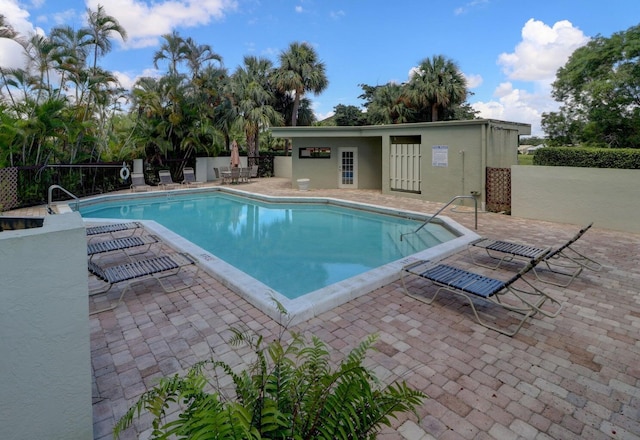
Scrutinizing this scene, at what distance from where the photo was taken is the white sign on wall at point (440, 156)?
13.4 m

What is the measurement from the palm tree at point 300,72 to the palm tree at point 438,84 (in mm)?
6979

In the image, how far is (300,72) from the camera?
88.3 feet

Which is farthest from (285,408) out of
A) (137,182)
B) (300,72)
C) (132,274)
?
(300,72)

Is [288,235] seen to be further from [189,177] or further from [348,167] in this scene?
[189,177]

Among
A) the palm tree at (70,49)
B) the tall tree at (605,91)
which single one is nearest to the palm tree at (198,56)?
the palm tree at (70,49)

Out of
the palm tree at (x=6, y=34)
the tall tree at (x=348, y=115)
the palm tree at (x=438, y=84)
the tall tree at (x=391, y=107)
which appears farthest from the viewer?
the tall tree at (x=348, y=115)

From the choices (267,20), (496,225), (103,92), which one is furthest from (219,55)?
(496,225)

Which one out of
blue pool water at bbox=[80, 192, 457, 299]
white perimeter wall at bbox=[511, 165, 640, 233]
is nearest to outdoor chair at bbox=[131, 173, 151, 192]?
blue pool water at bbox=[80, 192, 457, 299]

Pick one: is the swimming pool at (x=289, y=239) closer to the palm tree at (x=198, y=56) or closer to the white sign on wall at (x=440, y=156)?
the white sign on wall at (x=440, y=156)

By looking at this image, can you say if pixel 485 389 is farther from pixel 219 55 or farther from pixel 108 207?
pixel 219 55

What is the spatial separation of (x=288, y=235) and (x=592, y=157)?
40.9 feet

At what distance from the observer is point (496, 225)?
9766mm

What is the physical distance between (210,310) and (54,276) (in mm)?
2633

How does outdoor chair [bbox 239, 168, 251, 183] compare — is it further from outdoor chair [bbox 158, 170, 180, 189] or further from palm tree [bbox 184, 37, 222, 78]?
palm tree [bbox 184, 37, 222, 78]
